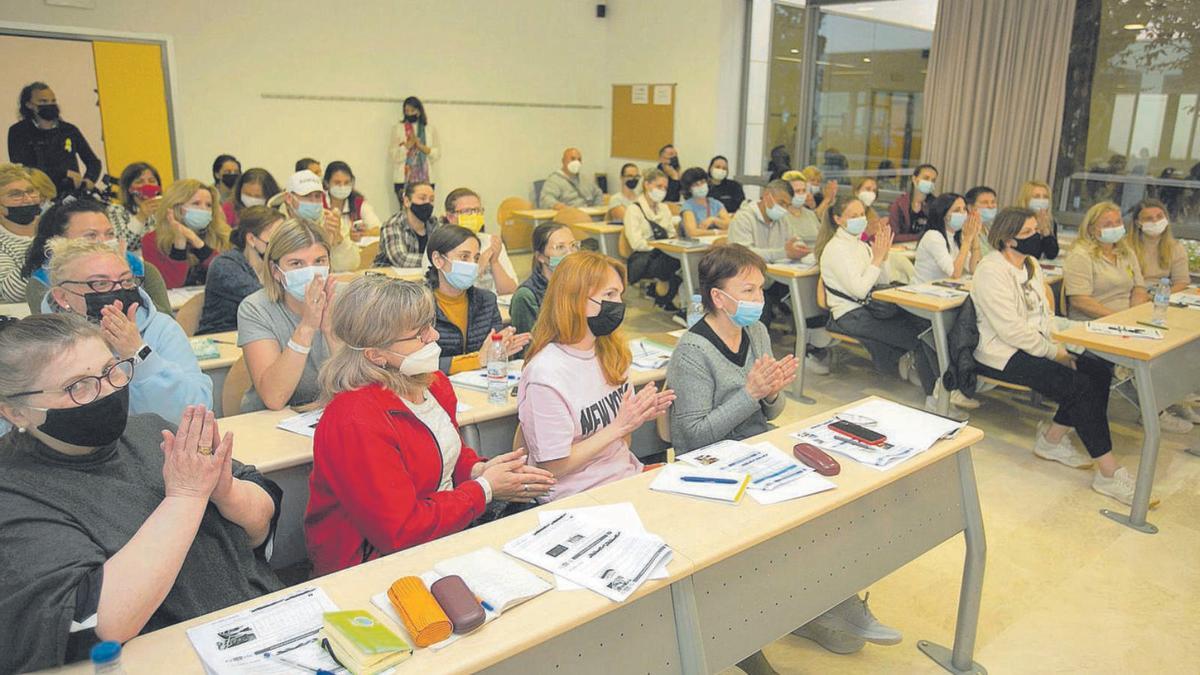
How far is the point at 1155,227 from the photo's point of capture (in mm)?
5152

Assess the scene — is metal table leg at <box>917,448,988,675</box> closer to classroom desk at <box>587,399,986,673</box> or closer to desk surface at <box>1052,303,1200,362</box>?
classroom desk at <box>587,399,986,673</box>

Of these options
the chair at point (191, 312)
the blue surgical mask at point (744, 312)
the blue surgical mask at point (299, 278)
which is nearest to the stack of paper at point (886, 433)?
the blue surgical mask at point (744, 312)

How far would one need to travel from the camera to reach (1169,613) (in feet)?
9.54

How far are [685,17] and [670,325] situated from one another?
14.2 feet

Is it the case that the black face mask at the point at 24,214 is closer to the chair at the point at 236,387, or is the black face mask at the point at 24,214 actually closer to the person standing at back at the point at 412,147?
the chair at the point at 236,387

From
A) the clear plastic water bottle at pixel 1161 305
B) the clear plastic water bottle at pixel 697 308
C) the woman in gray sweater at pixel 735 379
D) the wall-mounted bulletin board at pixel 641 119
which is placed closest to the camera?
the woman in gray sweater at pixel 735 379

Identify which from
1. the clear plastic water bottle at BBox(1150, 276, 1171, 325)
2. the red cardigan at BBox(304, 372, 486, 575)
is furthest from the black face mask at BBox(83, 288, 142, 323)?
the clear plastic water bottle at BBox(1150, 276, 1171, 325)

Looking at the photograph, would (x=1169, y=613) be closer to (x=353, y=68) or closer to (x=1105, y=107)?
(x=1105, y=107)

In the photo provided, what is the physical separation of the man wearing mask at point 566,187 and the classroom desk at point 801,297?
452 cm

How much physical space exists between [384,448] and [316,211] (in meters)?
3.56

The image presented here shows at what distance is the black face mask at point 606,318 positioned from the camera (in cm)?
250

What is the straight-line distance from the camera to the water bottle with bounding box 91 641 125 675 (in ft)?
3.87

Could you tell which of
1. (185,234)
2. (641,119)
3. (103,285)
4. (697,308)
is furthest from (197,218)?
(641,119)

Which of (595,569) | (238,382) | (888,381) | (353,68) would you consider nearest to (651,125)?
(353,68)
